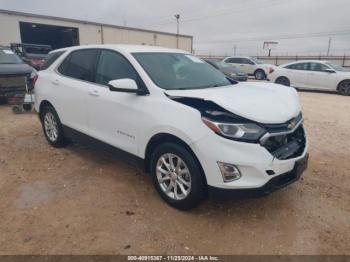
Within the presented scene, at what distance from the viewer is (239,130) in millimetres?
2820

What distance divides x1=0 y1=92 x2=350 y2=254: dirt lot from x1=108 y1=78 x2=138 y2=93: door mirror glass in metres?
1.28

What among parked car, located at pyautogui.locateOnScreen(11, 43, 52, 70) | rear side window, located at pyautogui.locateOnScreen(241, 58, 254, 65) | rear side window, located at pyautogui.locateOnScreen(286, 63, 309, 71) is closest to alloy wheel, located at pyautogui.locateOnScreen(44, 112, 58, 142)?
parked car, located at pyautogui.locateOnScreen(11, 43, 52, 70)

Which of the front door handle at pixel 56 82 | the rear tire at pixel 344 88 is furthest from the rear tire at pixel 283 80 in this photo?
the front door handle at pixel 56 82

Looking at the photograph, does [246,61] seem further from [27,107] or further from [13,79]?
[27,107]

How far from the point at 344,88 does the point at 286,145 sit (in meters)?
11.9

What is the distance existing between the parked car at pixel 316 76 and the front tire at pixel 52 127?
12.0 meters

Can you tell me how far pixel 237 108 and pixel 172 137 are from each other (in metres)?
0.73

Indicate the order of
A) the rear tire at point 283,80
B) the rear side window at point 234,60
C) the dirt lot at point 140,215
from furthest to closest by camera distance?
the rear side window at point 234,60 → the rear tire at point 283,80 → the dirt lot at point 140,215

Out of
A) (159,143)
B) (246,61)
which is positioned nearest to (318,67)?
(246,61)

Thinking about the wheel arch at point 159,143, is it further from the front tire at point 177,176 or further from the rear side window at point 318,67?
the rear side window at point 318,67

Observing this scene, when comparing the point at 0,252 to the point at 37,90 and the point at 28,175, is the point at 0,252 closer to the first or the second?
the point at 28,175

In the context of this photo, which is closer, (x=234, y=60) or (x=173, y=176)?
(x=173, y=176)

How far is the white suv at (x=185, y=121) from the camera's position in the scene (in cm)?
282

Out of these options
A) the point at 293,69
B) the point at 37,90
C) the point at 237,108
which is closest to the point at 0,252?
the point at 237,108
